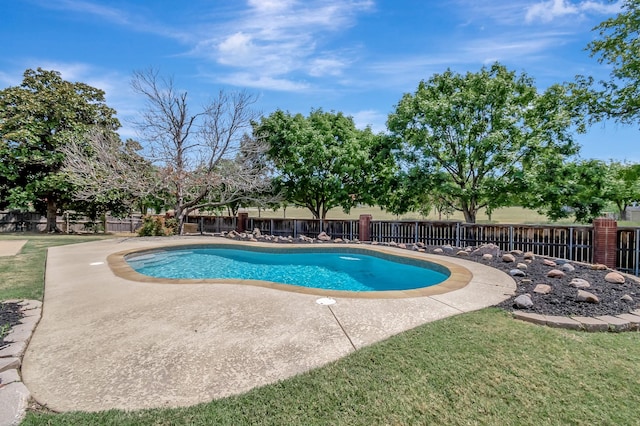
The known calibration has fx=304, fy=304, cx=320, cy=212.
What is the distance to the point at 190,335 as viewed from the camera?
3.04m

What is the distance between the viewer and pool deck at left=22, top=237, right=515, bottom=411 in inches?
87.7

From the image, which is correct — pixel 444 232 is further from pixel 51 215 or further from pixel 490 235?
pixel 51 215

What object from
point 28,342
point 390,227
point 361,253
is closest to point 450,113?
point 390,227

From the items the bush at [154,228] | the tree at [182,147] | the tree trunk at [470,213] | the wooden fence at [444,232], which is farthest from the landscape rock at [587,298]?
the bush at [154,228]

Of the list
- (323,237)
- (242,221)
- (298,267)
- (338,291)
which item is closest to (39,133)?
(242,221)

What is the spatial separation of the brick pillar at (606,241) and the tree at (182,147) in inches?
481

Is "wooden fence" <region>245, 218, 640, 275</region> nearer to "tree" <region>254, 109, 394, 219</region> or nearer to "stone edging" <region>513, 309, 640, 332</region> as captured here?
"tree" <region>254, 109, 394, 219</region>

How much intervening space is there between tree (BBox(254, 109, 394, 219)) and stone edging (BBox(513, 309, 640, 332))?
37.4 feet

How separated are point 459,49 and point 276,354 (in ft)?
30.8

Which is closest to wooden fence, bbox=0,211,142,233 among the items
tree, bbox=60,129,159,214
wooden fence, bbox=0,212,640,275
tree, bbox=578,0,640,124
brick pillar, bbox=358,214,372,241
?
wooden fence, bbox=0,212,640,275

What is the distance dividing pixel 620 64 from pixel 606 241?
32.0 ft

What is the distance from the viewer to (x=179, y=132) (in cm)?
1393

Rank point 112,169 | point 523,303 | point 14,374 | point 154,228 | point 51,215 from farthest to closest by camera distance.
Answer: point 51,215, point 154,228, point 112,169, point 523,303, point 14,374

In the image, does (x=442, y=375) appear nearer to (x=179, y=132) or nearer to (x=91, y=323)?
(x=91, y=323)
